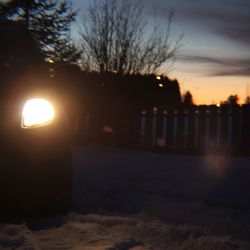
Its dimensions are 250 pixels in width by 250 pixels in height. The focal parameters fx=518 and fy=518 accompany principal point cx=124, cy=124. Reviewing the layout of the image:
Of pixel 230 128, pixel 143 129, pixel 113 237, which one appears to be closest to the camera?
pixel 113 237

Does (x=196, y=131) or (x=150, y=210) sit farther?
(x=196, y=131)

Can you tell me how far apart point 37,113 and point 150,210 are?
5.32 feet

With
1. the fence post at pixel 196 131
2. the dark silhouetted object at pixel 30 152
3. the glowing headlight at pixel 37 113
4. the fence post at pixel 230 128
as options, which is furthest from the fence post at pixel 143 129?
the glowing headlight at pixel 37 113

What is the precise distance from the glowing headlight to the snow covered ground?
75 centimetres

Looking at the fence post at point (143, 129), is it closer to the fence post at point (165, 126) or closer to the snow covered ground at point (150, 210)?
the fence post at point (165, 126)

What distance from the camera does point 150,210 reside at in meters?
4.92

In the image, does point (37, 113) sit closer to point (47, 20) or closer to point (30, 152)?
point (30, 152)

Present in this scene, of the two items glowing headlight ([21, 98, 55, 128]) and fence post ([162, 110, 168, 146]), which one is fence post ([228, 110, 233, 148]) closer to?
fence post ([162, 110, 168, 146])

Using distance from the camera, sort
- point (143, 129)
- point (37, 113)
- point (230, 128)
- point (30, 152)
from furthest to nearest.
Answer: point (143, 129), point (230, 128), point (37, 113), point (30, 152)

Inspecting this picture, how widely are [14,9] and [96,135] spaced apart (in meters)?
6.42

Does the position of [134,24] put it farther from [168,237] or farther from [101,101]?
[168,237]

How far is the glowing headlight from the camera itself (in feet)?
12.4

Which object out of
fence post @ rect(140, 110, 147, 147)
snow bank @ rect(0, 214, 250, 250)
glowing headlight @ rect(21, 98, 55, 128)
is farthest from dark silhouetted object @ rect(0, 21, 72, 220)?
fence post @ rect(140, 110, 147, 147)

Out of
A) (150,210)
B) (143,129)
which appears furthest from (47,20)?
(150,210)
